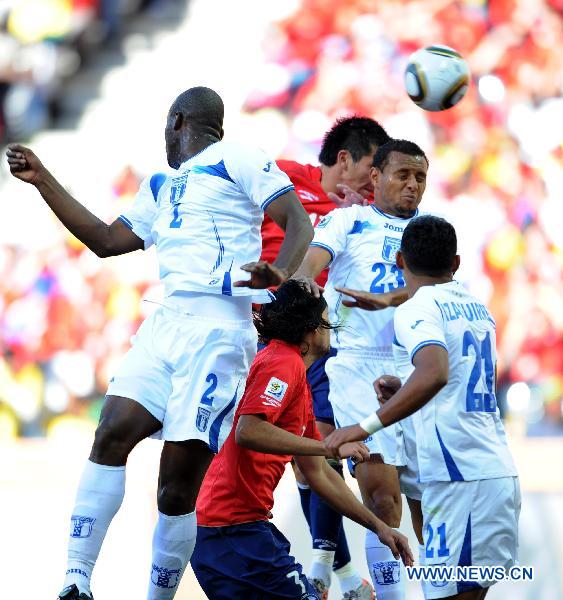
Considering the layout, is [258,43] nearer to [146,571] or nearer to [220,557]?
[146,571]

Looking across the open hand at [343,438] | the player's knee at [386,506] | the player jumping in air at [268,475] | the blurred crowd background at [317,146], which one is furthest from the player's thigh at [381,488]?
the blurred crowd background at [317,146]

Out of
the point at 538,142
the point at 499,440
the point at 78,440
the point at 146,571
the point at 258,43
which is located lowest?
the point at 146,571

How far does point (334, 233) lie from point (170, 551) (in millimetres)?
1775

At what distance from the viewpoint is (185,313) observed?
14.0ft

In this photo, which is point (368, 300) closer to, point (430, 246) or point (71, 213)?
point (430, 246)

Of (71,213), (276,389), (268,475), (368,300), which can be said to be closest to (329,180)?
(368,300)

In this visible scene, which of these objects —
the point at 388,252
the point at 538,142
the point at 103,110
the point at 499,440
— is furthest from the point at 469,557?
the point at 103,110

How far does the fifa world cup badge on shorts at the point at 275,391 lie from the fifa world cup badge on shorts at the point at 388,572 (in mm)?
1013

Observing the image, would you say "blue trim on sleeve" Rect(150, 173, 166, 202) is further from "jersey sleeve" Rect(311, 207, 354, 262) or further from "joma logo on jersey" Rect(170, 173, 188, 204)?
"jersey sleeve" Rect(311, 207, 354, 262)

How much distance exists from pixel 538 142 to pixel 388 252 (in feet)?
25.8

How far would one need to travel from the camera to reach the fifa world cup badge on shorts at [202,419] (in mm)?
4082

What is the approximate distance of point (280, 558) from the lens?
4055 mm

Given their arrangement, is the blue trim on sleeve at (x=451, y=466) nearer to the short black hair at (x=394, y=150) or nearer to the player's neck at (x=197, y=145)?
the player's neck at (x=197, y=145)

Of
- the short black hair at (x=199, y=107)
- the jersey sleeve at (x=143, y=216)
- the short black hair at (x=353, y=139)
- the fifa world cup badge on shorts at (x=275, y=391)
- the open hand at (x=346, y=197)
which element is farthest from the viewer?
the short black hair at (x=353, y=139)
